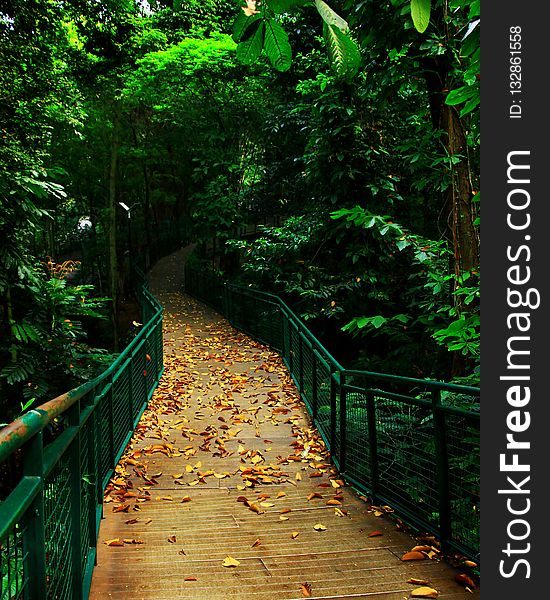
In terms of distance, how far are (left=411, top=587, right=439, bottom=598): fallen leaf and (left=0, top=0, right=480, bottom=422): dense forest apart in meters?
1.74

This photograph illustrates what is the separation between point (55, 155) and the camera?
869 inches

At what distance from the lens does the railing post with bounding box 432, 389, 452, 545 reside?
3.79m

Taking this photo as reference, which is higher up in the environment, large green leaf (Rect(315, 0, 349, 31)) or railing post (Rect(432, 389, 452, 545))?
large green leaf (Rect(315, 0, 349, 31))

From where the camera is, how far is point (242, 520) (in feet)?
15.9

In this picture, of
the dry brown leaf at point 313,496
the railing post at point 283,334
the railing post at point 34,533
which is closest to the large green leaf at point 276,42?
the railing post at point 34,533

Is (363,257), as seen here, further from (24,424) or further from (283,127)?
(24,424)

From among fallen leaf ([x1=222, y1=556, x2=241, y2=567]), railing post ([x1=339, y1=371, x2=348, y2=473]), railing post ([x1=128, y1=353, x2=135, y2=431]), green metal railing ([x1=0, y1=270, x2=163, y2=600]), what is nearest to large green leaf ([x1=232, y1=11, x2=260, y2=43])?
green metal railing ([x1=0, y1=270, x2=163, y2=600])

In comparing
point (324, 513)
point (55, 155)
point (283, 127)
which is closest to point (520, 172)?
point (324, 513)

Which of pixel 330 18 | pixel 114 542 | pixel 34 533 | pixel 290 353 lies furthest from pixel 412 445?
pixel 290 353

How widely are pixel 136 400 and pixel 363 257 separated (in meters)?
5.56

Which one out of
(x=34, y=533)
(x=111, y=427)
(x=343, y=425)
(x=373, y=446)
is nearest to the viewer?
(x=34, y=533)

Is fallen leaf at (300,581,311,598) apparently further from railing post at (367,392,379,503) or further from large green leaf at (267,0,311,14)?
large green leaf at (267,0,311,14)

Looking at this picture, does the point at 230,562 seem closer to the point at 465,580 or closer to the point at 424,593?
the point at 424,593

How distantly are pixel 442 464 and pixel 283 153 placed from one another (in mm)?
14601
